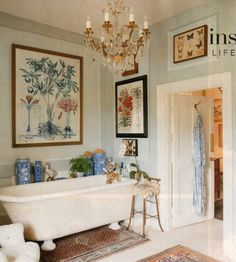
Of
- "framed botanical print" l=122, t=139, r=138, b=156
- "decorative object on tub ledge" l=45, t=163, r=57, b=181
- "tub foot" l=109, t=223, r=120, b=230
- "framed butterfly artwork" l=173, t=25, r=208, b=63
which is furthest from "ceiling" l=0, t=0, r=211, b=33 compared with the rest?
"tub foot" l=109, t=223, r=120, b=230

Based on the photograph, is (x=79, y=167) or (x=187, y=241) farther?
(x=79, y=167)

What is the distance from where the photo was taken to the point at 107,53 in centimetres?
252

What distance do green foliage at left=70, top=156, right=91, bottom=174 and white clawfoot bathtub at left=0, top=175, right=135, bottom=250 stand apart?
26 centimetres

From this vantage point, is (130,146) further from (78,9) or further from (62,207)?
(78,9)

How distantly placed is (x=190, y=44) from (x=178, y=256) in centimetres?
254

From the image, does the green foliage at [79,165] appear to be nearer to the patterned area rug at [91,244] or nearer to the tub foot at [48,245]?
the patterned area rug at [91,244]

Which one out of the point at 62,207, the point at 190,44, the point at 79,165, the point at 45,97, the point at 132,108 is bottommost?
the point at 62,207

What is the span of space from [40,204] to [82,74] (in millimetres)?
2308

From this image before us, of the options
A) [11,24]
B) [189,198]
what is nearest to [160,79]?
[189,198]

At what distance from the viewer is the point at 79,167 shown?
165 inches

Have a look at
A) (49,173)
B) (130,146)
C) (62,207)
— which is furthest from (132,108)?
(62,207)

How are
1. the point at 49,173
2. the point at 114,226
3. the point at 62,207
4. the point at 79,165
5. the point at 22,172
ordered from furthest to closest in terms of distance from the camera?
the point at 79,165 → the point at 49,173 → the point at 114,226 → the point at 22,172 → the point at 62,207

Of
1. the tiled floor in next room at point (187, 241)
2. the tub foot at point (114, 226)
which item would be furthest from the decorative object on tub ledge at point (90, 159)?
the tiled floor in next room at point (187, 241)

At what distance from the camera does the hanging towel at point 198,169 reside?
4.02 meters
